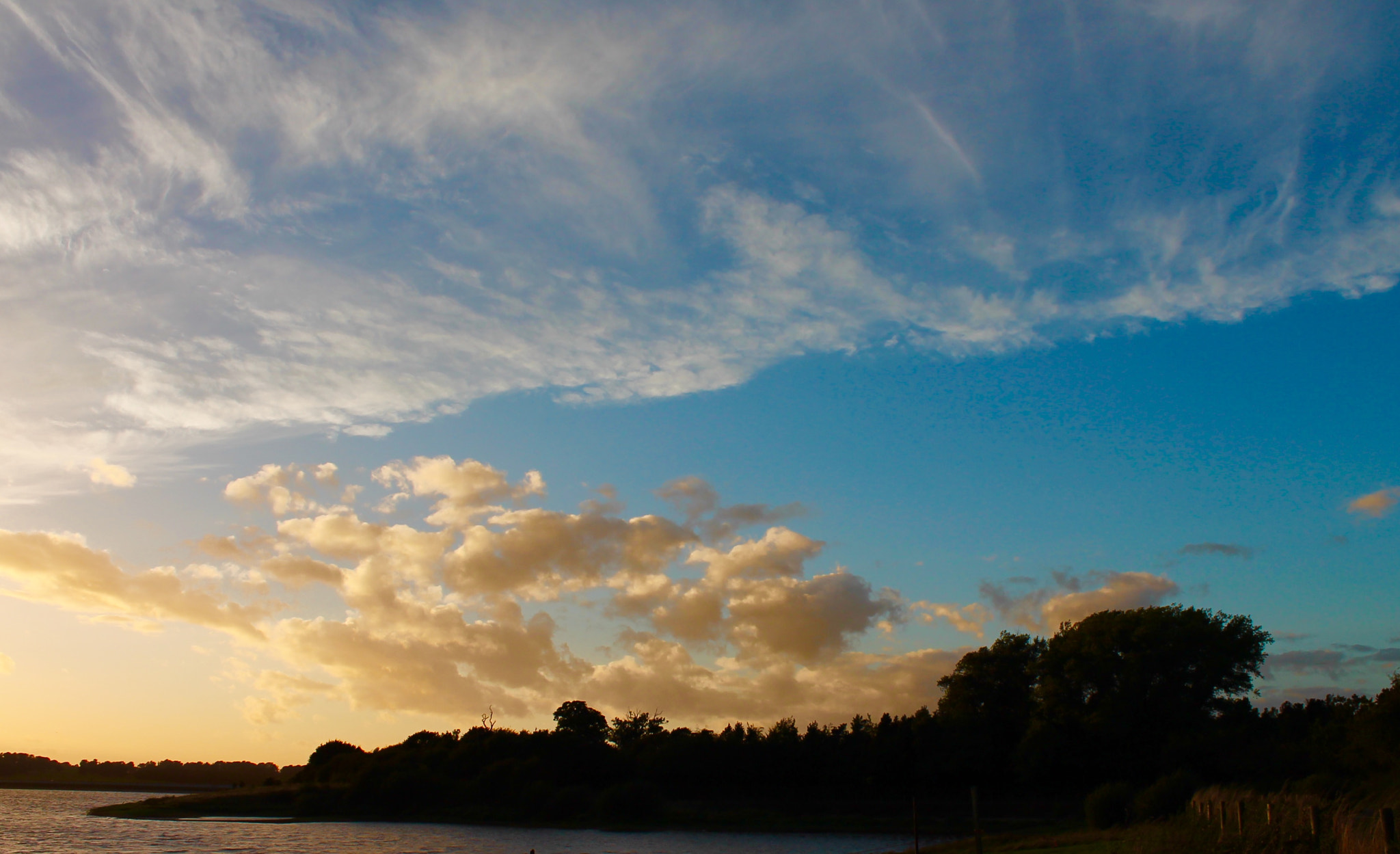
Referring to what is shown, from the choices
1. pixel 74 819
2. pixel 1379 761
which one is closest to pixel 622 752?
pixel 74 819

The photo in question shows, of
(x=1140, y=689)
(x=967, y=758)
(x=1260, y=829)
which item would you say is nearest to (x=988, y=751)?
(x=967, y=758)

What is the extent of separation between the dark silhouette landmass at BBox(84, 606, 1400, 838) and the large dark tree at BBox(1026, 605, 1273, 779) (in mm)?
138

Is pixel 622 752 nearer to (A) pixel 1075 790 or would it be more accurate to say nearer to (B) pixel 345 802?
(B) pixel 345 802

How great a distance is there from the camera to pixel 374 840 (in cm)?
7731

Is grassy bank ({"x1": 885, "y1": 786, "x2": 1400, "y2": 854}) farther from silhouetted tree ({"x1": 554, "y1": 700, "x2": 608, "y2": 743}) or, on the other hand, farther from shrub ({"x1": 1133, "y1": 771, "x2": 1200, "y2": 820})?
silhouetted tree ({"x1": 554, "y1": 700, "x2": 608, "y2": 743})

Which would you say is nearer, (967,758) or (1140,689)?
(1140,689)

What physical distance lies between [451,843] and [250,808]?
205 feet

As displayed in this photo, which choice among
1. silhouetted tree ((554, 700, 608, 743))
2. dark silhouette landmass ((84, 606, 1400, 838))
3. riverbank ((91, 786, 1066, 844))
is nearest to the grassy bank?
dark silhouette landmass ((84, 606, 1400, 838))

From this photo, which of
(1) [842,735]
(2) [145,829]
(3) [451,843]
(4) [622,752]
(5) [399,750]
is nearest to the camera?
(3) [451,843]

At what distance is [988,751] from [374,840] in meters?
56.2

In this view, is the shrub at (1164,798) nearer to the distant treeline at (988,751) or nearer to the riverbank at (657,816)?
the distant treeline at (988,751)

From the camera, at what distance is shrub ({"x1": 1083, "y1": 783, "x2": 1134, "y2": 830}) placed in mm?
47875

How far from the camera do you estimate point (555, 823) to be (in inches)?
3836

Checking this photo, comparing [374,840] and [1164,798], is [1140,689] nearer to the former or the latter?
[1164,798]
